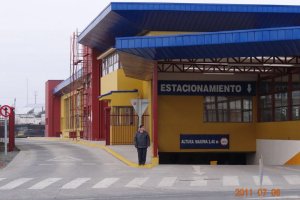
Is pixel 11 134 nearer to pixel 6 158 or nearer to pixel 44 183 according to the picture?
pixel 6 158

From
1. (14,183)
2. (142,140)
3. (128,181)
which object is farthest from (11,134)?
(128,181)

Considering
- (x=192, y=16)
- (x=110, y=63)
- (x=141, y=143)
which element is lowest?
(x=141, y=143)

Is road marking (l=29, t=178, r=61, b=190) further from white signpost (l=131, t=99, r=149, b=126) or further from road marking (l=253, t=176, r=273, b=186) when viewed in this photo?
white signpost (l=131, t=99, r=149, b=126)

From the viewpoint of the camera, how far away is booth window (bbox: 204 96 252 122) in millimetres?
36688

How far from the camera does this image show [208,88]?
3625 centimetres

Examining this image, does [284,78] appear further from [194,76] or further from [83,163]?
[83,163]

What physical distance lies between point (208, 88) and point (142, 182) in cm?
1670

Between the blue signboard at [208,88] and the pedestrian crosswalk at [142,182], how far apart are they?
14.2m

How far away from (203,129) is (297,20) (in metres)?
9.39

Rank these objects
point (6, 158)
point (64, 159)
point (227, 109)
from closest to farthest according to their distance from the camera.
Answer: point (64, 159), point (6, 158), point (227, 109)

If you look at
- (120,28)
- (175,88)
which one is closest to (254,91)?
(175,88)

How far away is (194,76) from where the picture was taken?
36.0 metres

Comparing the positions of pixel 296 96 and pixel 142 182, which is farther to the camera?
pixel 296 96

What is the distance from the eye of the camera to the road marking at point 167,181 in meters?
19.4
